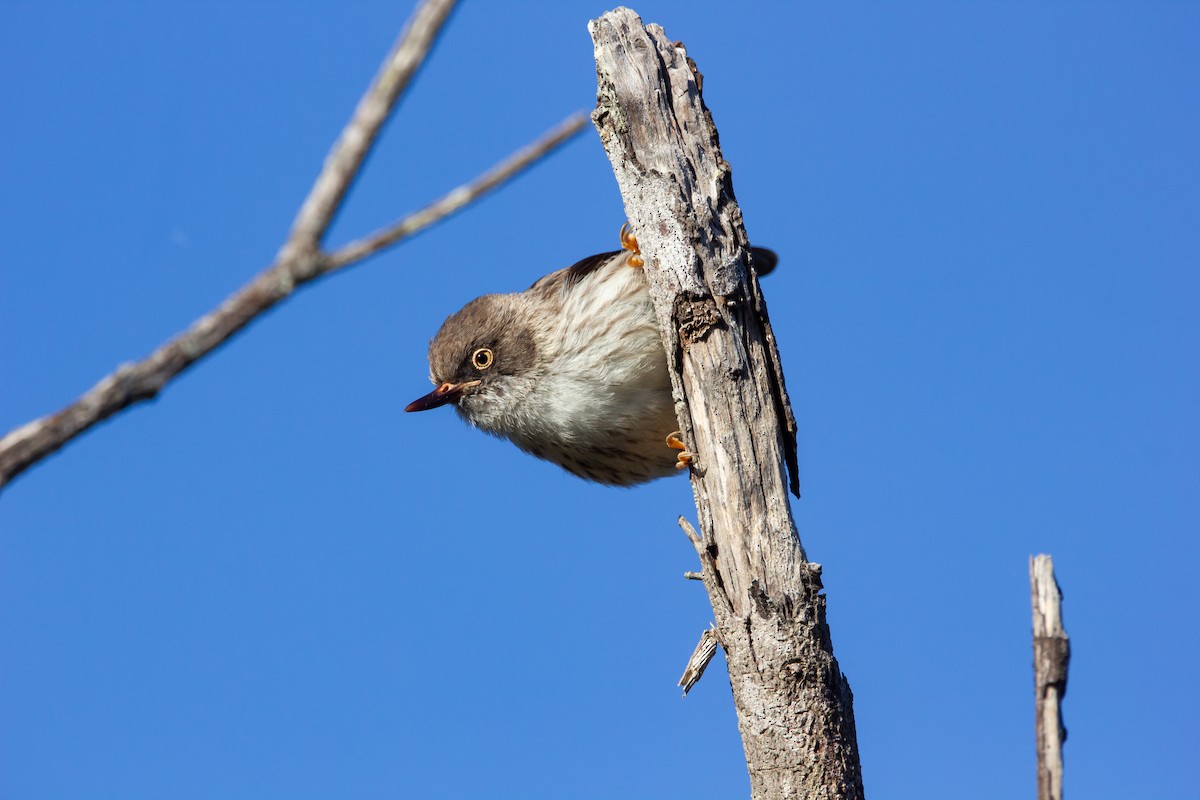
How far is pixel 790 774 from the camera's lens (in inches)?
183

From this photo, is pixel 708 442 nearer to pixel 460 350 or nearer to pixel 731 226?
pixel 731 226

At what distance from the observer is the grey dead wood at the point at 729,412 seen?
4621mm

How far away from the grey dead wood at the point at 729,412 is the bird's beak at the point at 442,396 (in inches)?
72.9

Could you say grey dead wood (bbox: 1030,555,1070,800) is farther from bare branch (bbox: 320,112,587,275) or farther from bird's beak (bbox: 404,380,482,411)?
bird's beak (bbox: 404,380,482,411)

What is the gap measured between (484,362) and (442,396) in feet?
1.06

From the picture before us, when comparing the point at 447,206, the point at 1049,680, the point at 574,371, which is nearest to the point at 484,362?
the point at 574,371

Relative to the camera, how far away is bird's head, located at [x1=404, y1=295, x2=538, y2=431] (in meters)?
6.36

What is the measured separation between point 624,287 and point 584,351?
0.41 metres

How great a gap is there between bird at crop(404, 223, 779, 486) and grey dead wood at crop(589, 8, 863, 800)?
0.89m

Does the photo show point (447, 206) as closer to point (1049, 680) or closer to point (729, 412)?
point (1049, 680)

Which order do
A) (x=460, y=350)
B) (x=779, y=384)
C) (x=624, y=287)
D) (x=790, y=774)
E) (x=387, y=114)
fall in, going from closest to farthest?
(x=387, y=114) < (x=790, y=774) < (x=779, y=384) < (x=624, y=287) < (x=460, y=350)

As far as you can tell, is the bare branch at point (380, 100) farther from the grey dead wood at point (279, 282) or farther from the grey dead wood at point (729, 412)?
the grey dead wood at point (729, 412)

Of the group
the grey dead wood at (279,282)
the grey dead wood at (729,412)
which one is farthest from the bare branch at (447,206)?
the grey dead wood at (729,412)

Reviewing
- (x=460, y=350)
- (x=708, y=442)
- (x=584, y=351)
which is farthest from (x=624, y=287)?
(x=708, y=442)
